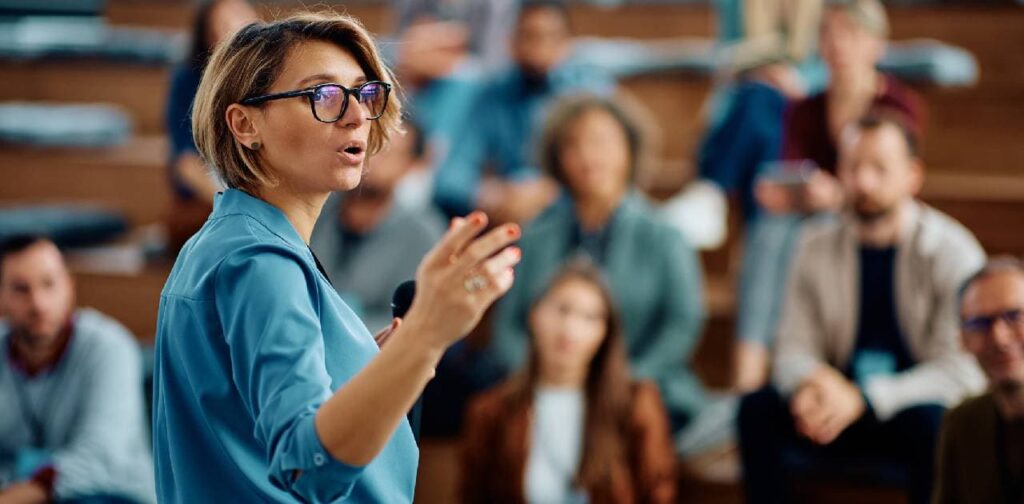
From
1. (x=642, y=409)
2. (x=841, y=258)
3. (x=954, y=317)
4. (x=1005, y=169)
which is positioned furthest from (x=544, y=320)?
(x=1005, y=169)

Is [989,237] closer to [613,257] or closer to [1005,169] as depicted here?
[1005,169]

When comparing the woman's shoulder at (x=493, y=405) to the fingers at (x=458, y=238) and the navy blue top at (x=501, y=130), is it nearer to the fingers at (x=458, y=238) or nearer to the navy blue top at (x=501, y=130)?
the navy blue top at (x=501, y=130)

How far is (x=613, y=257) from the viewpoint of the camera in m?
2.88

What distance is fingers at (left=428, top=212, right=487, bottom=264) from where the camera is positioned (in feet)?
2.71

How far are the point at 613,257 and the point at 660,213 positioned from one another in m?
0.39

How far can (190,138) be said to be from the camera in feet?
10.7

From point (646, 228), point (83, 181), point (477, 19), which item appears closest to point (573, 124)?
point (646, 228)

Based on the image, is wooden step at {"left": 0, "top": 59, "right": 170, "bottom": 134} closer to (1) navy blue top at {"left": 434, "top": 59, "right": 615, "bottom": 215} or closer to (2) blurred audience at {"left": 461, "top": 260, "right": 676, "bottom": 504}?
(1) navy blue top at {"left": 434, "top": 59, "right": 615, "bottom": 215}

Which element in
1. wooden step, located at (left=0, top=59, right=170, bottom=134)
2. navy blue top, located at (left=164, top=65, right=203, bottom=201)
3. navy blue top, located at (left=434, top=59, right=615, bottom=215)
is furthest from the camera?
wooden step, located at (left=0, top=59, right=170, bottom=134)

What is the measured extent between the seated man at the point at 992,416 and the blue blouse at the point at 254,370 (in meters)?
1.23

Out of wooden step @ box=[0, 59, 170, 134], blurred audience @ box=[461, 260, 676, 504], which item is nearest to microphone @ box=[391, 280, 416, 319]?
blurred audience @ box=[461, 260, 676, 504]

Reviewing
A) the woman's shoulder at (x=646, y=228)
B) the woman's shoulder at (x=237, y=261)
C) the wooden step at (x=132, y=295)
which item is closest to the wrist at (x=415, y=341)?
the woman's shoulder at (x=237, y=261)

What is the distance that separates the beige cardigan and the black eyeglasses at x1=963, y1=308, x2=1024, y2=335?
1.33 ft

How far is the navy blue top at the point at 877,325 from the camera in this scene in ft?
8.38
